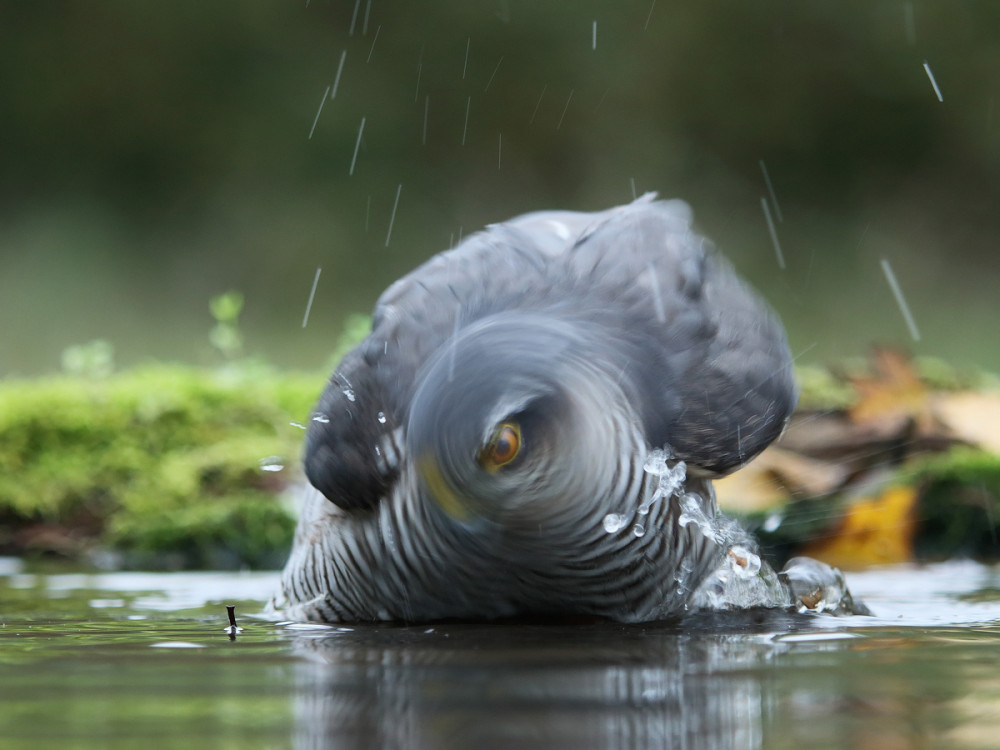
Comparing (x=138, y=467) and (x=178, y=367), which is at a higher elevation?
(x=178, y=367)

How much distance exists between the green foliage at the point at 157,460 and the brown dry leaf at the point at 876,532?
1606mm

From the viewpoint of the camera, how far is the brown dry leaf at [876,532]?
3625 millimetres

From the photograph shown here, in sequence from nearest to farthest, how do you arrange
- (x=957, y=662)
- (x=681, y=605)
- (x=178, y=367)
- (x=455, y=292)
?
(x=957, y=662) < (x=681, y=605) < (x=455, y=292) < (x=178, y=367)

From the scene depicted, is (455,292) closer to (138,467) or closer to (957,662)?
(957,662)

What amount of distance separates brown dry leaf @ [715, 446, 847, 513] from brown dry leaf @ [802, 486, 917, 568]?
0.12 m

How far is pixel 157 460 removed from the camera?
14.4ft

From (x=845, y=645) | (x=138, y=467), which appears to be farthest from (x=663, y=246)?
(x=138, y=467)

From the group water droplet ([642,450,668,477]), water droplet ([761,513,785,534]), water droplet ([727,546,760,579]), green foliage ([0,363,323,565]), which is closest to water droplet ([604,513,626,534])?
water droplet ([642,450,668,477])

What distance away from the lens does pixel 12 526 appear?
413cm

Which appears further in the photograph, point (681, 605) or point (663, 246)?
point (663, 246)

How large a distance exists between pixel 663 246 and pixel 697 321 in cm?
21

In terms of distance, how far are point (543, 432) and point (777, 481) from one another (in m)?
1.94

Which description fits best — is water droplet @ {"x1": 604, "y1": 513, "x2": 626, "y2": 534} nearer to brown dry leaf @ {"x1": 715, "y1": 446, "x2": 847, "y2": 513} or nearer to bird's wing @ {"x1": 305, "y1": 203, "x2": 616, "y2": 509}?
bird's wing @ {"x1": 305, "y1": 203, "x2": 616, "y2": 509}

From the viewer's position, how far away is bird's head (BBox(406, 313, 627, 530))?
1.73 metres
